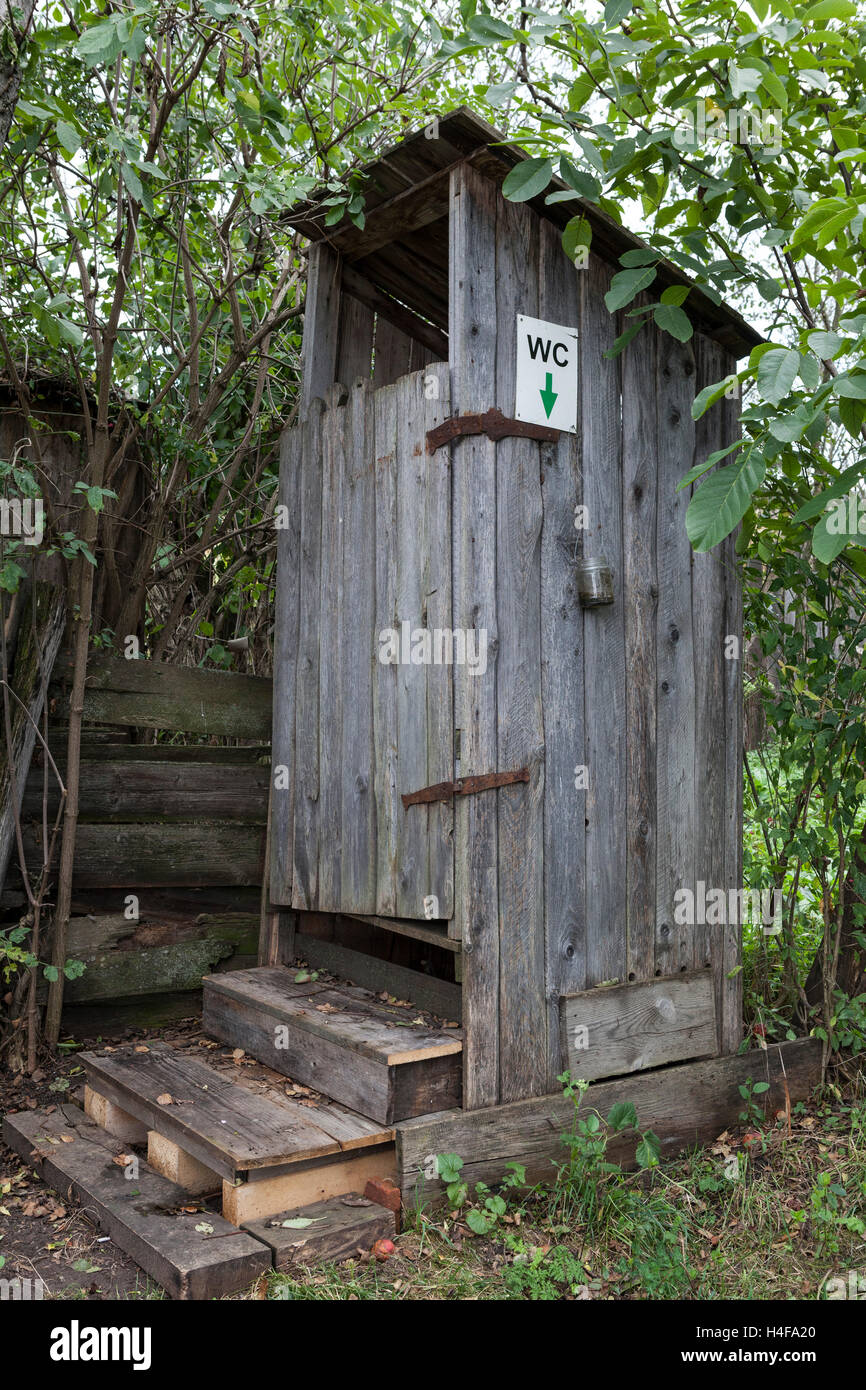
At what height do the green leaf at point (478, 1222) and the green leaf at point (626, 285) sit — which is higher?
the green leaf at point (626, 285)

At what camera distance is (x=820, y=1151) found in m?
3.79

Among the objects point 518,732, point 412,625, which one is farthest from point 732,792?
point 412,625

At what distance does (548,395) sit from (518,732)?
1.18 metres

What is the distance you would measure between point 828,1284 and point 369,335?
3.92 metres

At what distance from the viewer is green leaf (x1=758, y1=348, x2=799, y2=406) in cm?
268

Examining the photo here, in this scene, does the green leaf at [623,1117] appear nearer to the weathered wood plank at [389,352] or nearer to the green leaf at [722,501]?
Answer: the green leaf at [722,501]

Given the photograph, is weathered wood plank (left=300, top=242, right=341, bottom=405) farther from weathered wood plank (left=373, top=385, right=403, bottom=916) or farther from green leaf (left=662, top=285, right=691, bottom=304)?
green leaf (left=662, top=285, right=691, bottom=304)

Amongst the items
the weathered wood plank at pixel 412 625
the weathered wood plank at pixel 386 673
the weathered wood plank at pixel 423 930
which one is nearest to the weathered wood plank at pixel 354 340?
the weathered wood plank at pixel 386 673

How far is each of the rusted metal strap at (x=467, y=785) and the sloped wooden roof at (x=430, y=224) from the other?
1894mm

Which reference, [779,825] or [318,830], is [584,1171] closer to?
[318,830]

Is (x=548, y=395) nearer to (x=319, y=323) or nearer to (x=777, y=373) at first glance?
(x=777, y=373)

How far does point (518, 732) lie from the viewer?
346cm

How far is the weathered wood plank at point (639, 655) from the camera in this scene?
12.4ft

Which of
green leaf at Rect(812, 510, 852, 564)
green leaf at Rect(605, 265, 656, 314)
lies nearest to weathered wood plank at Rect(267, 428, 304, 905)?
green leaf at Rect(605, 265, 656, 314)
